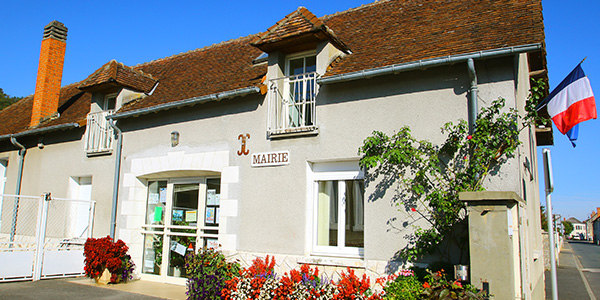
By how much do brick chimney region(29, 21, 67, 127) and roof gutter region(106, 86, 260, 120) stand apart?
3487 millimetres

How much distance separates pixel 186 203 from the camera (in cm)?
910

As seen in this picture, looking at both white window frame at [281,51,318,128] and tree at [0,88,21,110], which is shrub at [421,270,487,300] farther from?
tree at [0,88,21,110]

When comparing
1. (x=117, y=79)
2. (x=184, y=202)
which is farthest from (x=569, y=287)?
(x=117, y=79)

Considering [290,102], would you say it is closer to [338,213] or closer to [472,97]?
[338,213]

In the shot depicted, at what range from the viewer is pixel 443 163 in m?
6.06

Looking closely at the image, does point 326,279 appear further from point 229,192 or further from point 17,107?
point 17,107

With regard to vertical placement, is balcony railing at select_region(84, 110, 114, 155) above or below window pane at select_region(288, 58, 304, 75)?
below

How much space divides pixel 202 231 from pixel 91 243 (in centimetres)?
227

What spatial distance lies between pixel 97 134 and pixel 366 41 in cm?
658

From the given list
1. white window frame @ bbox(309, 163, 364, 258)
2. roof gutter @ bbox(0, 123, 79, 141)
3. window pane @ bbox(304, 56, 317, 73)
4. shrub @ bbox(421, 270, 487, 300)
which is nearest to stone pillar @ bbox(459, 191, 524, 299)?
shrub @ bbox(421, 270, 487, 300)

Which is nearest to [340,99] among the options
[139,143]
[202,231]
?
[202,231]

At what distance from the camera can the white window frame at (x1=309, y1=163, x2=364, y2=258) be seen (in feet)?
22.5

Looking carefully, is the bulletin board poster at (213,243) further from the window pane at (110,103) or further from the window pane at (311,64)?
the window pane at (110,103)

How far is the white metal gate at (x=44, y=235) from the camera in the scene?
8961 millimetres
